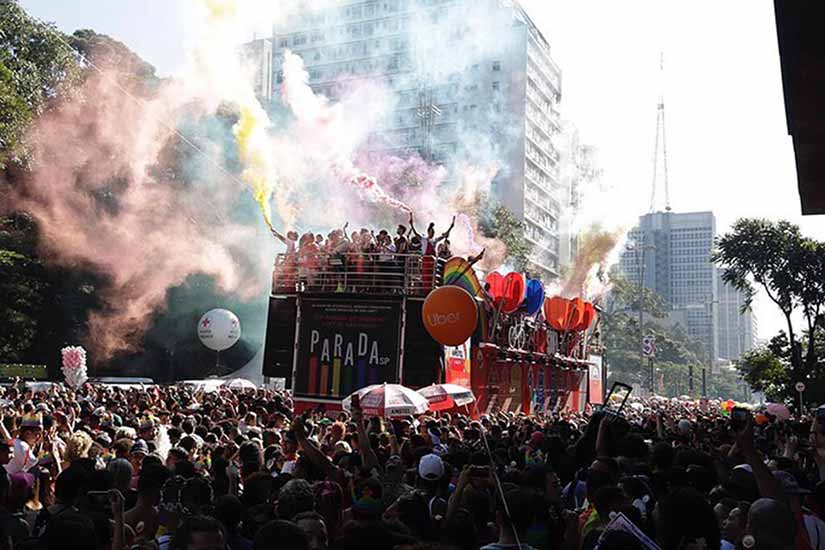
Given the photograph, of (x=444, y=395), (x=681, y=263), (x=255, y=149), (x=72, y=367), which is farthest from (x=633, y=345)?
(x=444, y=395)

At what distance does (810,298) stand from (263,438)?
32288 millimetres

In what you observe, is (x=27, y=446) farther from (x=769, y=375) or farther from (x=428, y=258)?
(x=769, y=375)

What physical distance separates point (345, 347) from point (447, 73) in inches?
2987

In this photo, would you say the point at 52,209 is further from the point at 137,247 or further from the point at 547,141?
the point at 547,141

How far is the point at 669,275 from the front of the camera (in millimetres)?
179500

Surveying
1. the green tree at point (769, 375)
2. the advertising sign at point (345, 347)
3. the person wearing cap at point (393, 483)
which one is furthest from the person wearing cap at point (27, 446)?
the green tree at point (769, 375)

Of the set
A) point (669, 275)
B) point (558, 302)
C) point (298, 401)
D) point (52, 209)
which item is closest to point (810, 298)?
point (558, 302)

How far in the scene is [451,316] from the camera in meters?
17.2

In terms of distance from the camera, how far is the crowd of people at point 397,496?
425 cm

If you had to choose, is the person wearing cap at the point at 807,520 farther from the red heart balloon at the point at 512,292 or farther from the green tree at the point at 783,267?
the green tree at the point at 783,267

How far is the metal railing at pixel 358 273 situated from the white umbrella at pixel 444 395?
161 inches

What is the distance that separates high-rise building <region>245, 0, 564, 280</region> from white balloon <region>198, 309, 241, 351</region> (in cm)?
4982

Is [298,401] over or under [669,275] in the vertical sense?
under

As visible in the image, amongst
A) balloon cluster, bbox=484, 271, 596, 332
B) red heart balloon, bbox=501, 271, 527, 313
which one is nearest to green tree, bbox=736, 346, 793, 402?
balloon cluster, bbox=484, 271, 596, 332
